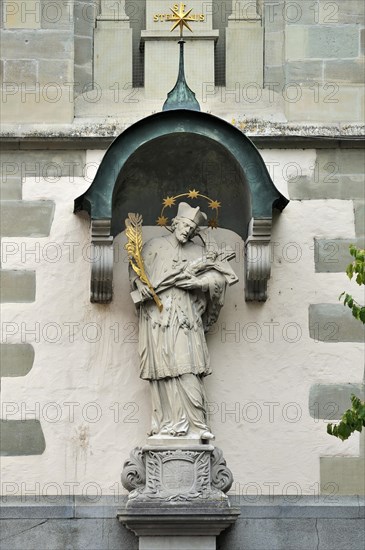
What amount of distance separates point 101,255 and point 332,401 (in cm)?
157

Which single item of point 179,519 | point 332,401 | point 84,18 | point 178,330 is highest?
point 84,18

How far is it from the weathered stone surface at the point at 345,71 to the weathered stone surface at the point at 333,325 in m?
1.38

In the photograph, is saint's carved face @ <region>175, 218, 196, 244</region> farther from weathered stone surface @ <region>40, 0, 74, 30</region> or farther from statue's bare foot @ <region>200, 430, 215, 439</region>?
weathered stone surface @ <region>40, 0, 74, 30</region>

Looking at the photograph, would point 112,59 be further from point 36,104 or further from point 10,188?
point 10,188

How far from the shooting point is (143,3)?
40.9ft

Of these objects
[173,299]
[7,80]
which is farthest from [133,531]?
[7,80]

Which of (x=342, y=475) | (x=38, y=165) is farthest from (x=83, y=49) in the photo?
(x=342, y=475)

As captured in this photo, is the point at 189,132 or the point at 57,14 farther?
the point at 57,14

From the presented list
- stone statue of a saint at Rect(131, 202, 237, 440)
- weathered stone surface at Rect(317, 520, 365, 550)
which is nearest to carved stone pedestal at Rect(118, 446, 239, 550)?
stone statue of a saint at Rect(131, 202, 237, 440)

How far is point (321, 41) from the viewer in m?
12.1

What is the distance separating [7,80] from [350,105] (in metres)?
2.04

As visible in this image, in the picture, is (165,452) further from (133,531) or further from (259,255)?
(259,255)

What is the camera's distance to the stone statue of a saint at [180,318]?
11.4 meters

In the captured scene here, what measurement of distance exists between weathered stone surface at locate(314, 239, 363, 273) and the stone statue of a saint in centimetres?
56
